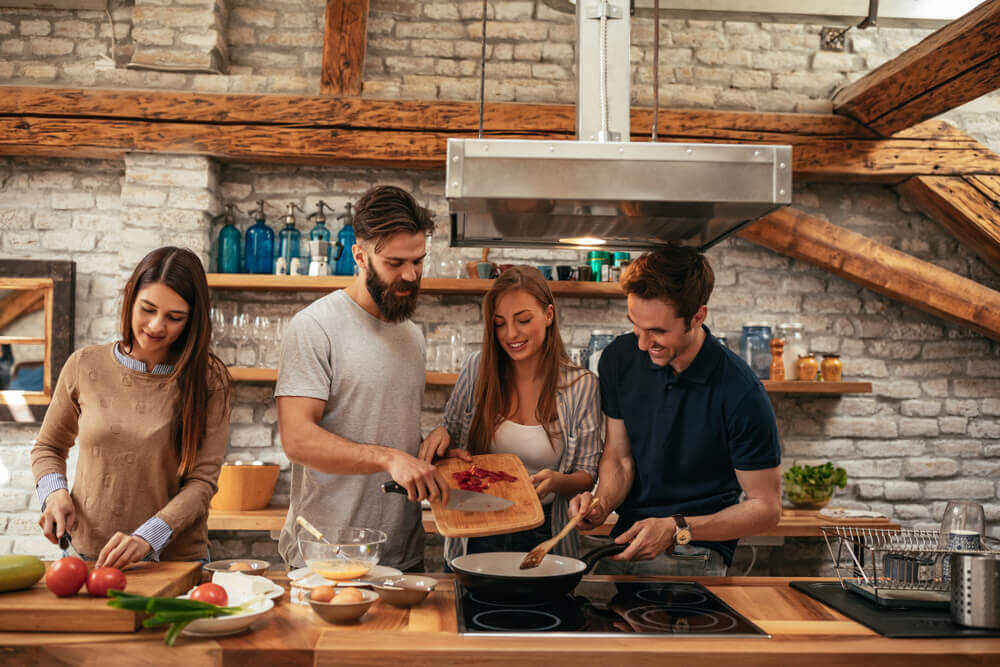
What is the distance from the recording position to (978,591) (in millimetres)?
1739

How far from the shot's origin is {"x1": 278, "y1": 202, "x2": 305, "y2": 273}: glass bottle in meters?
4.29

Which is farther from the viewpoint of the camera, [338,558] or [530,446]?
[530,446]

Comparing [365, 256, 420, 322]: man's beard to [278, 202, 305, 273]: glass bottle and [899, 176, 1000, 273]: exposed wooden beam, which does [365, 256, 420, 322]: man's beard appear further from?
[899, 176, 1000, 273]: exposed wooden beam

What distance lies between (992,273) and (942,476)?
1.24m

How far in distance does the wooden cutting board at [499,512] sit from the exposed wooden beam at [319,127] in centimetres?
237

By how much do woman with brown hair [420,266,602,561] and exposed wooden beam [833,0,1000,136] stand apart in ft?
7.46

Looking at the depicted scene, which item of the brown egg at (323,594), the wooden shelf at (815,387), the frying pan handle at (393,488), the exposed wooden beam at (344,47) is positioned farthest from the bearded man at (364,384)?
the wooden shelf at (815,387)

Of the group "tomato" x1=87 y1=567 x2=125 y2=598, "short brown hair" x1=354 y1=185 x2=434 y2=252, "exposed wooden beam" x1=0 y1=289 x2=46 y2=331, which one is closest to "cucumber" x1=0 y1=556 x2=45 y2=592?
"tomato" x1=87 y1=567 x2=125 y2=598

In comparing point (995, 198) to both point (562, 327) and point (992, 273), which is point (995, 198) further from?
point (562, 327)

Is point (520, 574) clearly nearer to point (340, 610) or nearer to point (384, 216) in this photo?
point (340, 610)

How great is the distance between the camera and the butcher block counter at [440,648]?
151 centimetres

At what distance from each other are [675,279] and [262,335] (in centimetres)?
263

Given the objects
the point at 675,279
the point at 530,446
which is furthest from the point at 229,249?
the point at 675,279

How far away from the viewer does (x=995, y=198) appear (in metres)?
4.37
